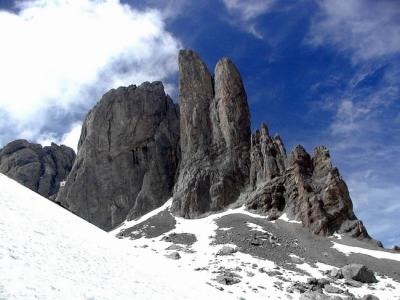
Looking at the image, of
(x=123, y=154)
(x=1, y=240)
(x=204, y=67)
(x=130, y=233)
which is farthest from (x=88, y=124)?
(x=1, y=240)

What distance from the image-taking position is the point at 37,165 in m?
170

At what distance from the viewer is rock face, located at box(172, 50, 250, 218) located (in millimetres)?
122875

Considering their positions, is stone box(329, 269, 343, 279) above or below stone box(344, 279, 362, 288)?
above

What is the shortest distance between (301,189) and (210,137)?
143ft

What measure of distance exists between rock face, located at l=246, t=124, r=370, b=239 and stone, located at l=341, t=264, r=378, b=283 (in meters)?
22.2

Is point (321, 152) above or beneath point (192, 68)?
beneath

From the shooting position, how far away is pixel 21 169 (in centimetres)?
16512

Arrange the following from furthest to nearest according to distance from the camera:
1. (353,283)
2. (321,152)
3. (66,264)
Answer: (321,152) → (353,283) → (66,264)

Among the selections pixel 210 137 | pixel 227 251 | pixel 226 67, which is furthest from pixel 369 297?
pixel 226 67

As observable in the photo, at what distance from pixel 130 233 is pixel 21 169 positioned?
71.3 meters

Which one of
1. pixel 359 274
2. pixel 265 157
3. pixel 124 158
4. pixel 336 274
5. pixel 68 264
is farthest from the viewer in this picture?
pixel 124 158

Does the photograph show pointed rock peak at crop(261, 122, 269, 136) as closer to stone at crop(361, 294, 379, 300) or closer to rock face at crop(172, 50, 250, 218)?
rock face at crop(172, 50, 250, 218)

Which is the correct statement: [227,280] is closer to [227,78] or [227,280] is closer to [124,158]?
[227,78]

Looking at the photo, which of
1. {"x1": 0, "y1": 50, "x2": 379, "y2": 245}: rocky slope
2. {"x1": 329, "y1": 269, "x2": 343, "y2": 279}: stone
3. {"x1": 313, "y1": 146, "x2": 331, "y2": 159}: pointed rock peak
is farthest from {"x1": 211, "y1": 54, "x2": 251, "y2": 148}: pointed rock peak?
{"x1": 329, "y1": 269, "x2": 343, "y2": 279}: stone
